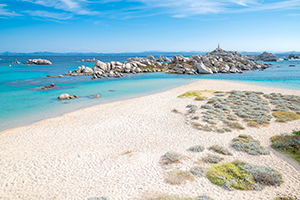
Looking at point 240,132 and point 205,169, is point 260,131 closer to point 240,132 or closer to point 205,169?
point 240,132

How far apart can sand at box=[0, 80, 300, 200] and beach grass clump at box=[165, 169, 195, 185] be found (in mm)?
282

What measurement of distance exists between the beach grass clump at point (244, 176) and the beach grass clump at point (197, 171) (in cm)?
38

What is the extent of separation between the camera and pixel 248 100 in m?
23.3

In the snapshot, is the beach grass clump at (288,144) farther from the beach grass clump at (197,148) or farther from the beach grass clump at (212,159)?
the beach grass clump at (197,148)

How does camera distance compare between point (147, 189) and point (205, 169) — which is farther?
point (205, 169)

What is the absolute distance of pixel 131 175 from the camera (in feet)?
30.3

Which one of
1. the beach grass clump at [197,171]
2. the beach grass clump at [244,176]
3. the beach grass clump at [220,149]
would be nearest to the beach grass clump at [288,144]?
the beach grass clump at [244,176]

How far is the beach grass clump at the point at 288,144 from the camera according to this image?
1107 centimetres

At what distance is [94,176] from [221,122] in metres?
12.7

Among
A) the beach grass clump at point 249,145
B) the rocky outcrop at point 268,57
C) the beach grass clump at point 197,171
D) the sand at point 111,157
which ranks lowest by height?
the sand at point 111,157

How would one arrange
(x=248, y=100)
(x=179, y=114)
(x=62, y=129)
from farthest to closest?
1. (x=248, y=100)
2. (x=179, y=114)
3. (x=62, y=129)

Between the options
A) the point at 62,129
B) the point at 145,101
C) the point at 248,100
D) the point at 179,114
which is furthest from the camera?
the point at 145,101

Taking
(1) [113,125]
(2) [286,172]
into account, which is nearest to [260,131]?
(2) [286,172]

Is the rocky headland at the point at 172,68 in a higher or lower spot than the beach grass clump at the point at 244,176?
higher
